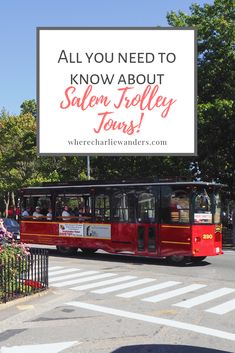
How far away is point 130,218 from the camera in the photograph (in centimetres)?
1848

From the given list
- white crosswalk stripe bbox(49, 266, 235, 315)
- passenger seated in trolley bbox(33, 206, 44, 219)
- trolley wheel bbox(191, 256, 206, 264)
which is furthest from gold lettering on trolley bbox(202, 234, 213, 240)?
passenger seated in trolley bbox(33, 206, 44, 219)

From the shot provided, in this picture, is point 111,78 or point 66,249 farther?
point 111,78

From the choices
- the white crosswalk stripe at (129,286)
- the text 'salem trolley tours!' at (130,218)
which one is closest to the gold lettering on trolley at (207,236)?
the text 'salem trolley tours!' at (130,218)

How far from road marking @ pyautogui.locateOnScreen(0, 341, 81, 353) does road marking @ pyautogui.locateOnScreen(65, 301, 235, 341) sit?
1.87 m

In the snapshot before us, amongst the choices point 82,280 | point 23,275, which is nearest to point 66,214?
point 82,280

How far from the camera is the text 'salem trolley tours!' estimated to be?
17.1m

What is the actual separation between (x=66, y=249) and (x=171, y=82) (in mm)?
7976

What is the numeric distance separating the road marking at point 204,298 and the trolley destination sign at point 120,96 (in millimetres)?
10936

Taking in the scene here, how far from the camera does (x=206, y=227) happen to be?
17.2 meters

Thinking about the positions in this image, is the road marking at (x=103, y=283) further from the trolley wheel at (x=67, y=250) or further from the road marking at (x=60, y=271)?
the trolley wheel at (x=67, y=250)

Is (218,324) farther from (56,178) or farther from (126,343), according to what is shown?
(56,178)

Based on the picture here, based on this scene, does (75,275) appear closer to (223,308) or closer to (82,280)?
(82,280)

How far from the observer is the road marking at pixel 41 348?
22.5 ft

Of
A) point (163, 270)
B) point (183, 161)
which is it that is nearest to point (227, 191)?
point (183, 161)
